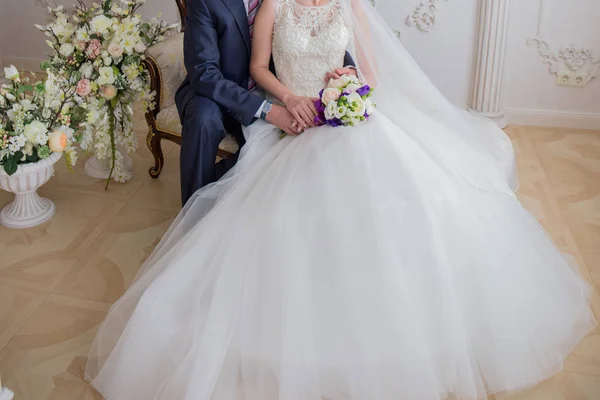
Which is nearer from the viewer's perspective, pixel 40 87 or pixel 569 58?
pixel 40 87

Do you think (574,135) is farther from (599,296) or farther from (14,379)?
(14,379)

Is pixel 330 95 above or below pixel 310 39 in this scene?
below

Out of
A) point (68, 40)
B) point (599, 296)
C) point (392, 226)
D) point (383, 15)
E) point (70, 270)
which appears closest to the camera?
point (392, 226)

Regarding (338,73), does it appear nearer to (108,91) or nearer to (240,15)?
(240,15)

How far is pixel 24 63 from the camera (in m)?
4.73

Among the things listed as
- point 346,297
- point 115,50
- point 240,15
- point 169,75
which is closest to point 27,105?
point 115,50

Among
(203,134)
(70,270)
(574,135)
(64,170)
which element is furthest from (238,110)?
(574,135)

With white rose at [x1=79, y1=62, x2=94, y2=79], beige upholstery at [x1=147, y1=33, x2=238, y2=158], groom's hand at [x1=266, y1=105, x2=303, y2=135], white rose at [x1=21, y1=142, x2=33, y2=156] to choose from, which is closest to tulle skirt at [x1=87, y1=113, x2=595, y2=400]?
groom's hand at [x1=266, y1=105, x2=303, y2=135]

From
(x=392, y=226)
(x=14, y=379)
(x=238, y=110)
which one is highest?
(x=238, y=110)

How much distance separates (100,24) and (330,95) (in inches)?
48.6

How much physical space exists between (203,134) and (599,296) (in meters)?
1.63

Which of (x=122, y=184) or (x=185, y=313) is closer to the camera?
(x=185, y=313)

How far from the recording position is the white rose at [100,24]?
288 cm

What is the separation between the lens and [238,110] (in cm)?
252
